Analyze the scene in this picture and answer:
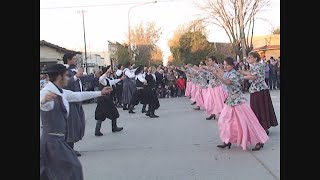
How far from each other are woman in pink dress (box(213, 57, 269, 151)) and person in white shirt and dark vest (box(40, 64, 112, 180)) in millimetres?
3641

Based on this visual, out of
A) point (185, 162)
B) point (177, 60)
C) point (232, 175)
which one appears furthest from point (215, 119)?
point (177, 60)

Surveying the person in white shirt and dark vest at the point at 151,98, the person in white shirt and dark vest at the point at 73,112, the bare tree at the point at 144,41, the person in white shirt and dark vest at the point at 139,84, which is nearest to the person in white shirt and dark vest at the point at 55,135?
the person in white shirt and dark vest at the point at 73,112

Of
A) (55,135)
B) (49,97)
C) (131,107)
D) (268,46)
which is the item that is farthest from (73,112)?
(268,46)

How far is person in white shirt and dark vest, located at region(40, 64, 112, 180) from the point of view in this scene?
172 inches

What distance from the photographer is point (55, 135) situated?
4547mm

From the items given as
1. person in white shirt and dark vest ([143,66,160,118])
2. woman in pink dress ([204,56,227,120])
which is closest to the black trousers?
person in white shirt and dark vest ([143,66,160,118])

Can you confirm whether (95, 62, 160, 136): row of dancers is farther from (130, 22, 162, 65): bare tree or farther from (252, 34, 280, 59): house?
(130, 22, 162, 65): bare tree

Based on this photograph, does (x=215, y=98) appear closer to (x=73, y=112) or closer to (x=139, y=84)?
→ (x=139, y=84)

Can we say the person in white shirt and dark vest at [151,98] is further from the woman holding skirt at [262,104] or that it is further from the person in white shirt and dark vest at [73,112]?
the person in white shirt and dark vest at [73,112]

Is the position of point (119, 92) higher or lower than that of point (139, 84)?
lower

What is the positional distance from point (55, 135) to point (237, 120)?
4.15 metres
